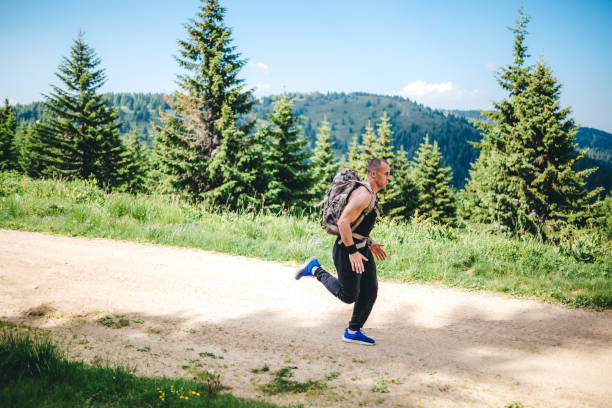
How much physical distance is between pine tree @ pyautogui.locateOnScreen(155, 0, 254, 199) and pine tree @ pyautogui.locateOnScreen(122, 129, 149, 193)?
51.9 ft

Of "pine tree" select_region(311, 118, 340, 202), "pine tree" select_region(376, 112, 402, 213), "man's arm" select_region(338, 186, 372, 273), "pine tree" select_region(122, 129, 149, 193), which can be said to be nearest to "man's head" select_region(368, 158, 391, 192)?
"man's arm" select_region(338, 186, 372, 273)

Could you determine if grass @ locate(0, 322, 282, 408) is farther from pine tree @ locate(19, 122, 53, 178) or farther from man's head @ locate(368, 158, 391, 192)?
pine tree @ locate(19, 122, 53, 178)

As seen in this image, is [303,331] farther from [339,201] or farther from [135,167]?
[135,167]

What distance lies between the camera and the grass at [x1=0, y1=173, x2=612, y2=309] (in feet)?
19.4

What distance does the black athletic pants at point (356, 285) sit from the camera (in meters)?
3.85

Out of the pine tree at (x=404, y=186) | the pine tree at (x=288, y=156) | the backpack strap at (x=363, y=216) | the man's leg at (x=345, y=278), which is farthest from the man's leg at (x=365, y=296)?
the pine tree at (x=404, y=186)

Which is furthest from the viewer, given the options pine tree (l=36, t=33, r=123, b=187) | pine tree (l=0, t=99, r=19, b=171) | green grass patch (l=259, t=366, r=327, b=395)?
pine tree (l=0, t=99, r=19, b=171)

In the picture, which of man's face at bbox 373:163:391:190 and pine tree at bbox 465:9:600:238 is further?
pine tree at bbox 465:9:600:238

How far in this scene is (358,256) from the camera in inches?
146

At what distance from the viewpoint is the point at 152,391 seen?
2.49m

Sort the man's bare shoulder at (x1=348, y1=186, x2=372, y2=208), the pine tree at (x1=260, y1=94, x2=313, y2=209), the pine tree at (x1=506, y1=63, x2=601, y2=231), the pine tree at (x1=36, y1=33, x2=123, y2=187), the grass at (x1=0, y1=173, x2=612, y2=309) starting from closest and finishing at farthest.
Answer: the man's bare shoulder at (x1=348, y1=186, x2=372, y2=208)
the grass at (x1=0, y1=173, x2=612, y2=309)
the pine tree at (x1=506, y1=63, x2=601, y2=231)
the pine tree at (x1=260, y1=94, x2=313, y2=209)
the pine tree at (x1=36, y1=33, x2=123, y2=187)

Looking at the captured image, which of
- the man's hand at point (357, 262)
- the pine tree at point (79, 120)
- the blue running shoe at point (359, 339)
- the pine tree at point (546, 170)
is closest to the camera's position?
the man's hand at point (357, 262)

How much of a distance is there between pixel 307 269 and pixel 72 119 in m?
33.0

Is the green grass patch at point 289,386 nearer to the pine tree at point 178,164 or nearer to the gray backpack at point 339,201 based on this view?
the gray backpack at point 339,201
